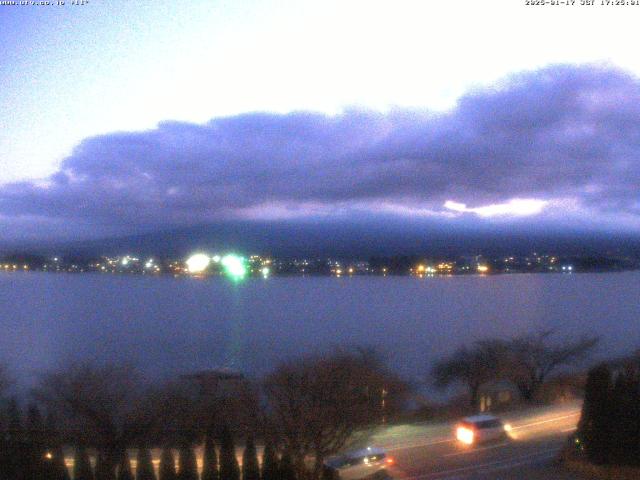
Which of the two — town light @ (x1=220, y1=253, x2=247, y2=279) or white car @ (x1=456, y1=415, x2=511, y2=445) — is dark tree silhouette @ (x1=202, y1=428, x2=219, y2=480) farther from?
town light @ (x1=220, y1=253, x2=247, y2=279)

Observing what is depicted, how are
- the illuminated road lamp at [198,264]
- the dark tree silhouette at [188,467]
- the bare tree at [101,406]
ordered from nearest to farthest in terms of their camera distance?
the dark tree silhouette at [188,467], the bare tree at [101,406], the illuminated road lamp at [198,264]

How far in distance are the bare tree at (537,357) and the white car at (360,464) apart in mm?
9325

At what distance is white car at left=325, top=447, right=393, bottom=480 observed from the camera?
8.27 meters

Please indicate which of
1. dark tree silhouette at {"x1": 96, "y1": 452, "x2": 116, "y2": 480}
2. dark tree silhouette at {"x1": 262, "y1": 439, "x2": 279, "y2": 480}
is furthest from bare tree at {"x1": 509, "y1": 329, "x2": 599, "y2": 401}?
dark tree silhouette at {"x1": 96, "y1": 452, "x2": 116, "y2": 480}

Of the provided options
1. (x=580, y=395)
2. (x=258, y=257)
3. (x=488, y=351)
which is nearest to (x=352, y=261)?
(x=258, y=257)

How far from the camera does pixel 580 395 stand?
49.1ft

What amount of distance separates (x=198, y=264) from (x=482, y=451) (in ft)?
122

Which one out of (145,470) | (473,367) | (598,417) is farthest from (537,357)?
(145,470)

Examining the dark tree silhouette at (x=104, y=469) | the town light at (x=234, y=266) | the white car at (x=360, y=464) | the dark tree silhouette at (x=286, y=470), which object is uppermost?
the town light at (x=234, y=266)

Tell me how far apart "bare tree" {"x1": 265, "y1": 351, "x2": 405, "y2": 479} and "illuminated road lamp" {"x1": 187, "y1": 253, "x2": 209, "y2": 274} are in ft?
113

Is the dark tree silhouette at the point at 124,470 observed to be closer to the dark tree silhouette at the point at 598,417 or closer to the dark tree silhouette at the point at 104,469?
the dark tree silhouette at the point at 104,469

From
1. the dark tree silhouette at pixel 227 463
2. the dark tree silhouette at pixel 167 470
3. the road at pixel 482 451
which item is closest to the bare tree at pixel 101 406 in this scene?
the dark tree silhouette at pixel 167 470

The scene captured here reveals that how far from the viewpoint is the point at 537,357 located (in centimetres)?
1886

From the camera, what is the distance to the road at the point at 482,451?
28.0 ft
